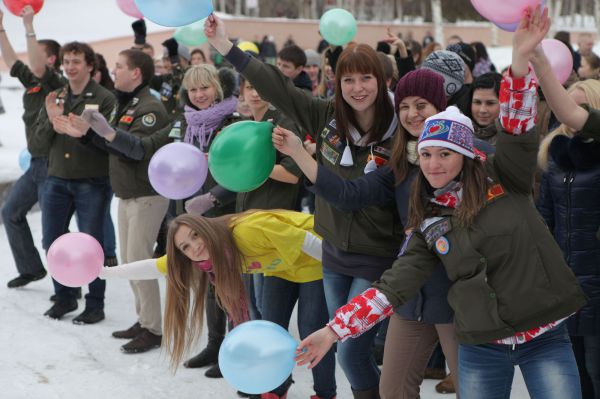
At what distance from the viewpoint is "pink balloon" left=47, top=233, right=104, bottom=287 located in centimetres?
389

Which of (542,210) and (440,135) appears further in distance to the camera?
(542,210)

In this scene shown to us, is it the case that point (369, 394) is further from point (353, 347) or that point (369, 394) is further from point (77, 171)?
point (77, 171)

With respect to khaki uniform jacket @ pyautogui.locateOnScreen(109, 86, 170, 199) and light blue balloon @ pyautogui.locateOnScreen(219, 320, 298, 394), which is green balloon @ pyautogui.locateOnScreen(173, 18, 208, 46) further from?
light blue balloon @ pyautogui.locateOnScreen(219, 320, 298, 394)

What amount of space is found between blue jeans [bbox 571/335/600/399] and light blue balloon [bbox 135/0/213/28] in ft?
Answer: 8.12

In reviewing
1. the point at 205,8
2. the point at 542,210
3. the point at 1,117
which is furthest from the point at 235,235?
the point at 1,117

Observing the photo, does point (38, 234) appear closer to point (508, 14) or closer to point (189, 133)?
point (189, 133)

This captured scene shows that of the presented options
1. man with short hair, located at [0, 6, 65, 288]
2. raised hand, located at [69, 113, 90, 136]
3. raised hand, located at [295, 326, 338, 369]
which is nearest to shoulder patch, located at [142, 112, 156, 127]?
raised hand, located at [69, 113, 90, 136]

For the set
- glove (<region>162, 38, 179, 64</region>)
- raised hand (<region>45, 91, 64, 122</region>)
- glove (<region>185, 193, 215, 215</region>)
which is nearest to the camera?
glove (<region>185, 193, 215, 215</region>)

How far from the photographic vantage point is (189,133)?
523cm

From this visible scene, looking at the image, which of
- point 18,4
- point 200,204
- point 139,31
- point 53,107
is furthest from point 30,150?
point 139,31

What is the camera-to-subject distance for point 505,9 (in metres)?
2.81

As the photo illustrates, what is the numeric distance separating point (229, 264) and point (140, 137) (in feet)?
6.88

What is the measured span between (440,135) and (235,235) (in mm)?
1387

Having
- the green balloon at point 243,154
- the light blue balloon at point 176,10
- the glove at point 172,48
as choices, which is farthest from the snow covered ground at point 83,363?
the glove at point 172,48
